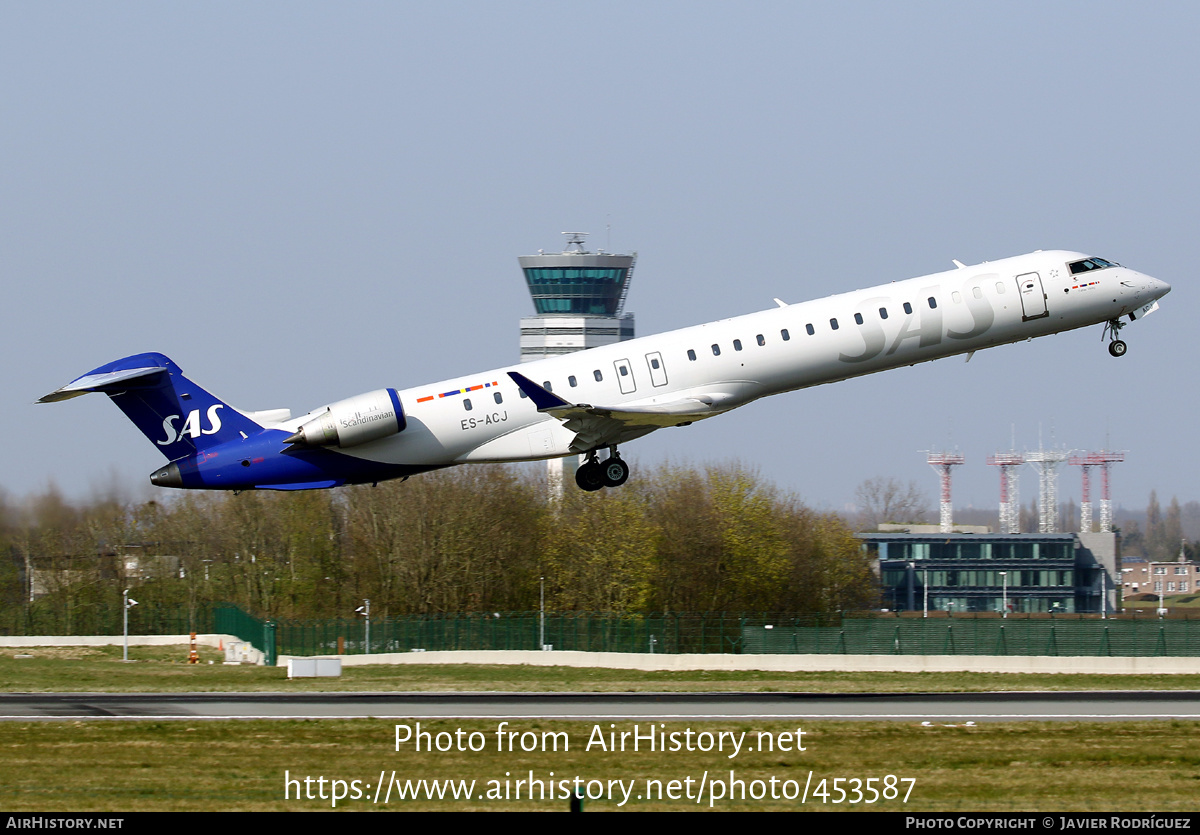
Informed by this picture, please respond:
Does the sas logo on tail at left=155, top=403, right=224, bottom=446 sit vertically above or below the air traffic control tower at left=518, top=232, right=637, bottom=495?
below

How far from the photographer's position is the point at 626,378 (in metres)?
29.6

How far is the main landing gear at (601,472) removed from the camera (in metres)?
30.6

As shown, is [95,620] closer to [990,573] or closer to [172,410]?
[172,410]

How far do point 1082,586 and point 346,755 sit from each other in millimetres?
90107

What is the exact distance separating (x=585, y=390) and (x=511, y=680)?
1280 cm

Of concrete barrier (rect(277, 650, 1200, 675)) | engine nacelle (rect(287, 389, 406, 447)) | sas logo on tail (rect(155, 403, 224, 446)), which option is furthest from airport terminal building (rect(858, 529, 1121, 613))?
sas logo on tail (rect(155, 403, 224, 446))

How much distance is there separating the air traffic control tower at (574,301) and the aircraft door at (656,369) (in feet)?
257

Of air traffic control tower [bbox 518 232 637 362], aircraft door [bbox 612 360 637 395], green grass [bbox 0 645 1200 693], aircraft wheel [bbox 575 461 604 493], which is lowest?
green grass [bbox 0 645 1200 693]

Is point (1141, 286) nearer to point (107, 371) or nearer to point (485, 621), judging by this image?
point (107, 371)

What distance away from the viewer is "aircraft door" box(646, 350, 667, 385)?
96.6ft

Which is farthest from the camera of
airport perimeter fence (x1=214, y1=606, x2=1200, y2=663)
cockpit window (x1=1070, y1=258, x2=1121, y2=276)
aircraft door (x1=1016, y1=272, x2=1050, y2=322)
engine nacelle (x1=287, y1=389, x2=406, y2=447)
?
airport perimeter fence (x1=214, y1=606, x2=1200, y2=663)

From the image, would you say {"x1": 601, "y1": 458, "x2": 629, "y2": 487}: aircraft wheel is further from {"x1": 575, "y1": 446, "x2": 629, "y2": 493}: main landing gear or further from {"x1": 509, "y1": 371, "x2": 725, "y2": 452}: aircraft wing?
{"x1": 509, "y1": 371, "x2": 725, "y2": 452}: aircraft wing

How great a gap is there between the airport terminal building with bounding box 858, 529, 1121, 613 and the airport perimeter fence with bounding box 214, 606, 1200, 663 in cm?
5391

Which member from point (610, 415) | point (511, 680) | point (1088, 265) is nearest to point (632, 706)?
point (610, 415)
